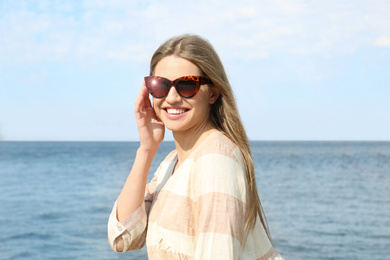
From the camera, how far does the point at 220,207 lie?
204 cm

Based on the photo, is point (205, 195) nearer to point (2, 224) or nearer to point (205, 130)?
point (205, 130)

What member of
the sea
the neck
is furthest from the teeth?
the sea

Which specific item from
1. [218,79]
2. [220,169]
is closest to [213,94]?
[218,79]

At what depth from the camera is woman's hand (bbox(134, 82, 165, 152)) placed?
2.68 meters

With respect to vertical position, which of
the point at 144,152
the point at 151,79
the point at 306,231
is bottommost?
the point at 306,231

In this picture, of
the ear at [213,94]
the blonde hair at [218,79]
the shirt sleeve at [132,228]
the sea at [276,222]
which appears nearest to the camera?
the blonde hair at [218,79]

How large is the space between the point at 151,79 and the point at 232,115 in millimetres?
441

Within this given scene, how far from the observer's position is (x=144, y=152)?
2.71m

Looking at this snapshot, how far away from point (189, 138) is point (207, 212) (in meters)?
0.54

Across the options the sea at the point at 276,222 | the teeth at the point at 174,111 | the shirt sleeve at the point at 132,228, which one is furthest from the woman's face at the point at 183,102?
the sea at the point at 276,222

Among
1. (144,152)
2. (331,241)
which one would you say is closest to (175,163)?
(144,152)

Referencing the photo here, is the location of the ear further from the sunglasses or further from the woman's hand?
the woman's hand

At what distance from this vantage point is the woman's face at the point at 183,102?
2377mm

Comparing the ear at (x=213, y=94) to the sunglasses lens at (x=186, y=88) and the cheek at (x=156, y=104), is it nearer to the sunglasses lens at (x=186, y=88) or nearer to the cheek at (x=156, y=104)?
the sunglasses lens at (x=186, y=88)
